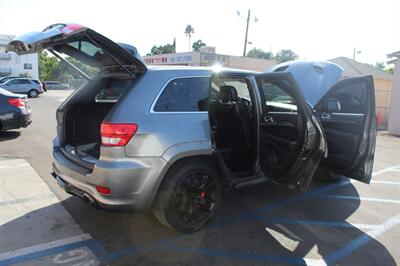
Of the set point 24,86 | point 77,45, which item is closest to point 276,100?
point 77,45

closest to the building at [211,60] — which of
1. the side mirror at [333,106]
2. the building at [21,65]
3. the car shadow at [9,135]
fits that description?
the car shadow at [9,135]

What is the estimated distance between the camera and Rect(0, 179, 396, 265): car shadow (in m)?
3.20

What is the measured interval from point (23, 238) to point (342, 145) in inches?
154

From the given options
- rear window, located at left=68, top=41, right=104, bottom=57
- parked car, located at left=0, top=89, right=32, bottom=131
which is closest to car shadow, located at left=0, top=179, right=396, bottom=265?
rear window, located at left=68, top=41, right=104, bottom=57

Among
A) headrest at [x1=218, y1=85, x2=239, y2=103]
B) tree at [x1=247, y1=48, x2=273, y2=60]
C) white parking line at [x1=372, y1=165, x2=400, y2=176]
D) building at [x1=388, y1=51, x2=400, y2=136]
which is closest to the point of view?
headrest at [x1=218, y1=85, x2=239, y2=103]

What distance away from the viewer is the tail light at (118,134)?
10.1ft

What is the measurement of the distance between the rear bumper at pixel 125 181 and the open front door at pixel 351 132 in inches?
96.7

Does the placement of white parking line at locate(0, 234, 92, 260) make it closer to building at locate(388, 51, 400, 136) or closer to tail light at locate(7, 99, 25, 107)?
tail light at locate(7, 99, 25, 107)

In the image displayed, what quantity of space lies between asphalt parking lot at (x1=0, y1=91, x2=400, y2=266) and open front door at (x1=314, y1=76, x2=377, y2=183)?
0.59 m

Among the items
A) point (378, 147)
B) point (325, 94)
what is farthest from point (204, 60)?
point (325, 94)

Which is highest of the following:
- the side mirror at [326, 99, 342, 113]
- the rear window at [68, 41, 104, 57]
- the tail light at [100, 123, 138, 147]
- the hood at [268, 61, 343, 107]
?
the rear window at [68, 41, 104, 57]

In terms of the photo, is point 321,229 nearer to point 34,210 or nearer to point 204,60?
point 34,210

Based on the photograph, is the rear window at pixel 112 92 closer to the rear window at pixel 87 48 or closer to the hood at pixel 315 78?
the rear window at pixel 87 48

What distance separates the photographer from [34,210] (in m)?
4.11
